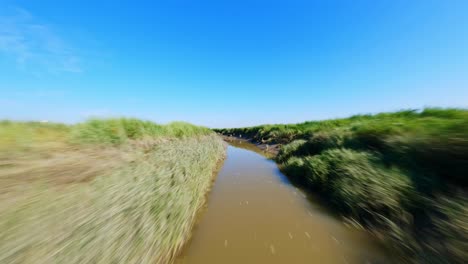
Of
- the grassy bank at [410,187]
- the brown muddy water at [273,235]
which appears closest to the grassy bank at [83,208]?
the brown muddy water at [273,235]

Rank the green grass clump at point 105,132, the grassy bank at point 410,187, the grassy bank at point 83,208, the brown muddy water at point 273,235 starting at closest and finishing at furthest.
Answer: the grassy bank at point 83,208
the grassy bank at point 410,187
the brown muddy water at point 273,235
the green grass clump at point 105,132

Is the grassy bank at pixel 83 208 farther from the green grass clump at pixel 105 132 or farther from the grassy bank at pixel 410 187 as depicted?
the grassy bank at pixel 410 187

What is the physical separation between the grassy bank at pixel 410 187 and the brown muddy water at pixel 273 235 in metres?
0.46

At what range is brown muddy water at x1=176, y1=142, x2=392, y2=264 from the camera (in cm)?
276

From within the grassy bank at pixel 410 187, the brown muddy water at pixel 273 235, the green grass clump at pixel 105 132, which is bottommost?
the brown muddy water at pixel 273 235

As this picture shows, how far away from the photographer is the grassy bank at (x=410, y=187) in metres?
2.32

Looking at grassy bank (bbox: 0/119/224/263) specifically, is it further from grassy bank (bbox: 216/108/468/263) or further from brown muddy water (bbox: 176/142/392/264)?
grassy bank (bbox: 216/108/468/263)

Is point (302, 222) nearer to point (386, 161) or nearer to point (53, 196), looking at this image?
point (386, 161)

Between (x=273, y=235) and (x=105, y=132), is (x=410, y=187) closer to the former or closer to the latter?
(x=273, y=235)

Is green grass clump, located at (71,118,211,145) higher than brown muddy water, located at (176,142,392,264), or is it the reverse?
green grass clump, located at (71,118,211,145)

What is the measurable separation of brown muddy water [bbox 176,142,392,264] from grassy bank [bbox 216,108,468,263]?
463 mm

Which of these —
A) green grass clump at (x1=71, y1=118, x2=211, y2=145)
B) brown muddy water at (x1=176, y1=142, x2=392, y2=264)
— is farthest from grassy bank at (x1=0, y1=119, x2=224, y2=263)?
green grass clump at (x1=71, y1=118, x2=211, y2=145)

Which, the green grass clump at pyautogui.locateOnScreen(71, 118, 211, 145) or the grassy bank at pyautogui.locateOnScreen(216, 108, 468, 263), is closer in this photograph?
the grassy bank at pyautogui.locateOnScreen(216, 108, 468, 263)

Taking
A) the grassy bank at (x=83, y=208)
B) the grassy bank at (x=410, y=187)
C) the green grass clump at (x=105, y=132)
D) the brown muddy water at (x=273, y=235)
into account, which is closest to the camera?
the grassy bank at (x=83, y=208)
